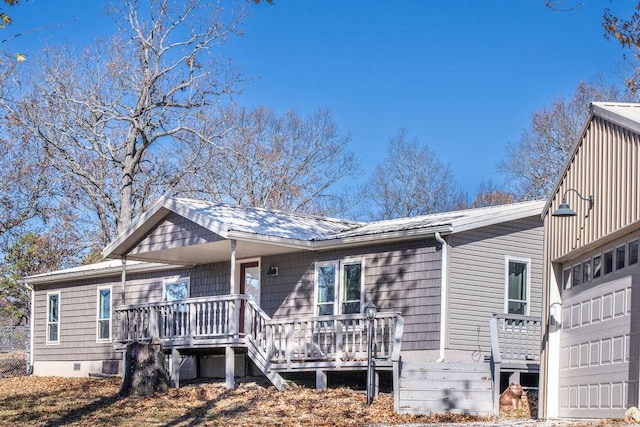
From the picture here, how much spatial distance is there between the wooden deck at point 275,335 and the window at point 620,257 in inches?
195

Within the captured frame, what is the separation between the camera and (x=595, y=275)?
13797 millimetres

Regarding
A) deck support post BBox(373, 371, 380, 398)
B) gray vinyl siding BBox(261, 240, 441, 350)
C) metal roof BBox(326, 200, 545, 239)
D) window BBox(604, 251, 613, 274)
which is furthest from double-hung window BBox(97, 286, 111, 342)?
window BBox(604, 251, 613, 274)

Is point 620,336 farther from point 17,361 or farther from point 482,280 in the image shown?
point 17,361

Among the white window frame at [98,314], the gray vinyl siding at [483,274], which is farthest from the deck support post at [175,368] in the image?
the white window frame at [98,314]

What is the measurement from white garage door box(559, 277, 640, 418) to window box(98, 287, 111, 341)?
1596 cm

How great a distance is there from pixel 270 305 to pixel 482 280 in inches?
208

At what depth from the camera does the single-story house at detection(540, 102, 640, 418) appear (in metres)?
12.5

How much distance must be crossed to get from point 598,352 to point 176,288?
557 inches

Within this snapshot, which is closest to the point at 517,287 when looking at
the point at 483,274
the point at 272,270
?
the point at 483,274

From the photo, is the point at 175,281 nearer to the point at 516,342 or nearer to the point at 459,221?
the point at 459,221

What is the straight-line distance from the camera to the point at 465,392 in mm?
16359

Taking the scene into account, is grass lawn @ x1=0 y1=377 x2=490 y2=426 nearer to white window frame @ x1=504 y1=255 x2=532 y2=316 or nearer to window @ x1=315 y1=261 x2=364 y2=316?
window @ x1=315 y1=261 x2=364 y2=316

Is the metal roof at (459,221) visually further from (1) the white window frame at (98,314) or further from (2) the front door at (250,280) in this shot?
(1) the white window frame at (98,314)

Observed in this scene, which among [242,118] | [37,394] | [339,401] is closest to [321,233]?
[339,401]
